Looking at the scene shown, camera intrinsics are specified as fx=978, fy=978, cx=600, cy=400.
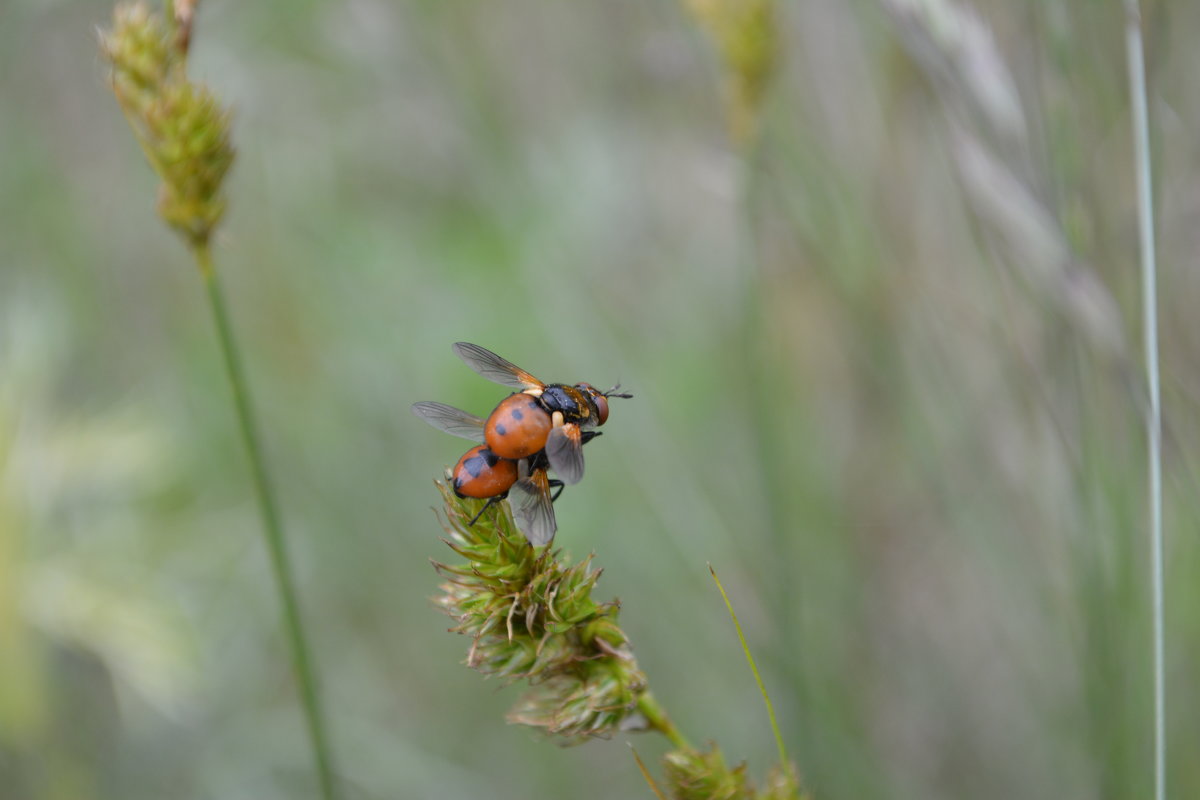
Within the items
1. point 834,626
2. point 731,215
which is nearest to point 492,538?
point 834,626

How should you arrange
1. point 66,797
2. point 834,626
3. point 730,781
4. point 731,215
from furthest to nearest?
point 731,215 < point 834,626 < point 66,797 < point 730,781

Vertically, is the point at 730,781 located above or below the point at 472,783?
below

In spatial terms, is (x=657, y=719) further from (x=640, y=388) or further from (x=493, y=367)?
(x=640, y=388)

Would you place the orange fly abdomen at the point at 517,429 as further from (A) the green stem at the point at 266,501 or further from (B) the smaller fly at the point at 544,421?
(A) the green stem at the point at 266,501

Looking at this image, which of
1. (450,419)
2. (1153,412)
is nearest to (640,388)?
(450,419)

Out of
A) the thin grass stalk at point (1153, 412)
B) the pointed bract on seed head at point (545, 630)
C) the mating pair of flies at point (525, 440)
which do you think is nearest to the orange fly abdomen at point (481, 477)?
the mating pair of flies at point (525, 440)

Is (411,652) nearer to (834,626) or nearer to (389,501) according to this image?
(389,501)

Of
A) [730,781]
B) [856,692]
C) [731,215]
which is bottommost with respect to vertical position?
[730,781]
